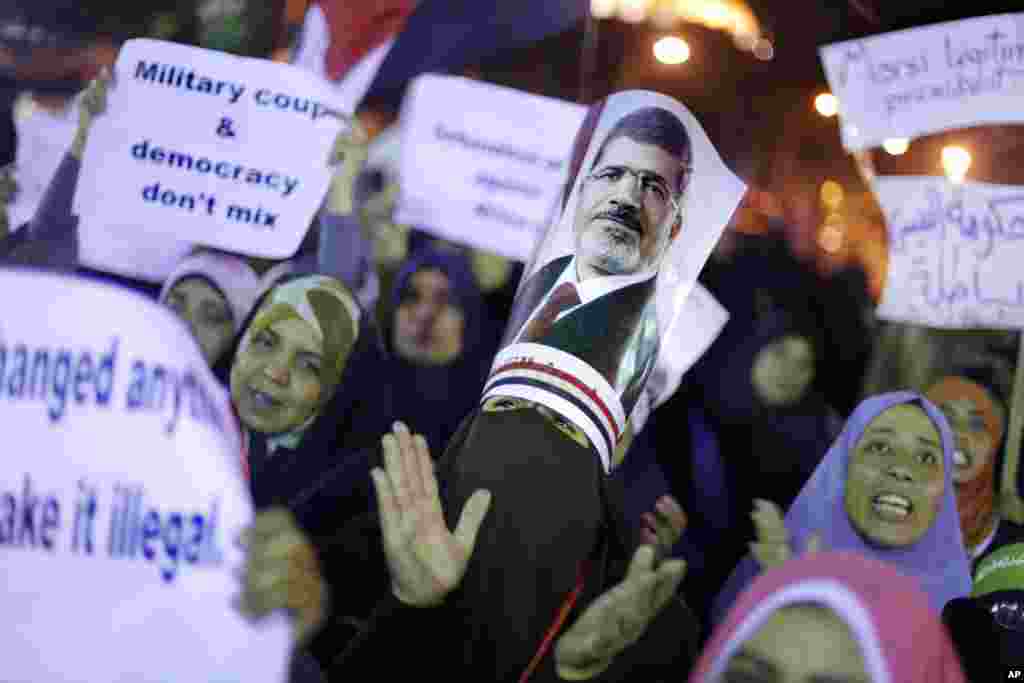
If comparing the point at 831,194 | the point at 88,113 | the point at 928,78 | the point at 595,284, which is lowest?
the point at 595,284

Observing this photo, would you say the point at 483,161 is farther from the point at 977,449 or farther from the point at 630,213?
the point at 977,449

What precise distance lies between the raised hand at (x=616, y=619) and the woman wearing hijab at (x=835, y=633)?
0.39 metres

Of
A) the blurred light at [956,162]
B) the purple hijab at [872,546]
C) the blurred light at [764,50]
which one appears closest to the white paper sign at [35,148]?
the blurred light at [764,50]

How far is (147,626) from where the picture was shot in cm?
218

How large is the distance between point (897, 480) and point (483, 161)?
3.96 feet

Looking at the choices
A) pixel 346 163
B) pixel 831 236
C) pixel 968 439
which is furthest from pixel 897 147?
pixel 346 163

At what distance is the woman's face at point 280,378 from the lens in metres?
2.62

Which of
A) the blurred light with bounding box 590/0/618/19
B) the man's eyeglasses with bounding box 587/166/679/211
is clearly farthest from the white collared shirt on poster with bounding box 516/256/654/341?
the blurred light with bounding box 590/0/618/19

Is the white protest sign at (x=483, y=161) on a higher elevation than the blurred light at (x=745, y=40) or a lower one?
lower

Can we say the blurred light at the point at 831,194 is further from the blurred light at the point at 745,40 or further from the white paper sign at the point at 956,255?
the blurred light at the point at 745,40

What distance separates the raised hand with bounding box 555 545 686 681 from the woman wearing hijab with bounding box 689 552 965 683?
39 centimetres

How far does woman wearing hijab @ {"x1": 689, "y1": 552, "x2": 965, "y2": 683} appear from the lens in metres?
1.77

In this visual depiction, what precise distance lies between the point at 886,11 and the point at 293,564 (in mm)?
1962

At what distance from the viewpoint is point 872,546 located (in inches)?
97.3
